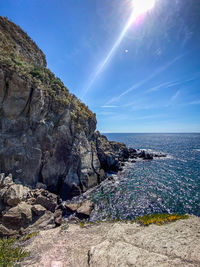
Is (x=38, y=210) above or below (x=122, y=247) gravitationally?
below

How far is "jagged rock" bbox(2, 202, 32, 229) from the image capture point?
1355 cm

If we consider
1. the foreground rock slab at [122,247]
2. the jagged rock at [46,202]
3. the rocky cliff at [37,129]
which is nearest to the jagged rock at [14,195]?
the jagged rock at [46,202]

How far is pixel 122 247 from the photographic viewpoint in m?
8.62

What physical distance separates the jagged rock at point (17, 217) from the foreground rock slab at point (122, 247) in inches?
121

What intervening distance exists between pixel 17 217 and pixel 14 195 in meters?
2.74

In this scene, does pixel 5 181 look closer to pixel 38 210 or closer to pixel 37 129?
pixel 38 210

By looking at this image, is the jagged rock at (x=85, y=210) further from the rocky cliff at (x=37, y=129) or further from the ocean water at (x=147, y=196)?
the rocky cliff at (x=37, y=129)

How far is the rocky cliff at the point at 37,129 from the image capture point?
18.2 metres

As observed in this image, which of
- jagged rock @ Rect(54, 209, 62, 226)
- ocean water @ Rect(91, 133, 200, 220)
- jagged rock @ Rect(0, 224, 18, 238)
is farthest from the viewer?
ocean water @ Rect(91, 133, 200, 220)

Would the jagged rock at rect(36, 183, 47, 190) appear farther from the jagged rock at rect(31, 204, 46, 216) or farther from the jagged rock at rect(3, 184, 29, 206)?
the jagged rock at rect(31, 204, 46, 216)

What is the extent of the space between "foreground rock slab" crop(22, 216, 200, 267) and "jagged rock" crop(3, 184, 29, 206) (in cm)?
561

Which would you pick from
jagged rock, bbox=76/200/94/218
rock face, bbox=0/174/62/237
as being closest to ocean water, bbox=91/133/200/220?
jagged rock, bbox=76/200/94/218

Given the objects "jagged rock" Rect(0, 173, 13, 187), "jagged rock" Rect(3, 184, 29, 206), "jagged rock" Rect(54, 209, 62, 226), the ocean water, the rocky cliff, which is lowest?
the ocean water

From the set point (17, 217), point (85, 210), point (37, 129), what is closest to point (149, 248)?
point (85, 210)
